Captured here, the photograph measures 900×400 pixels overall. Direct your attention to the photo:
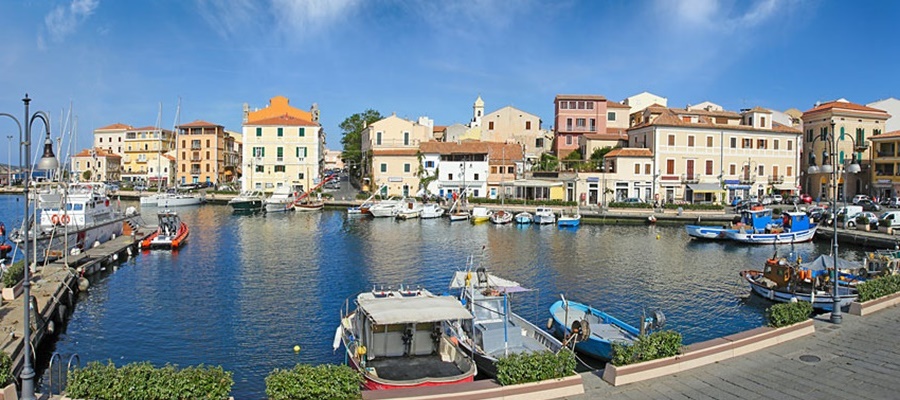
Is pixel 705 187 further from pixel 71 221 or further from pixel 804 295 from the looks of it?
pixel 71 221

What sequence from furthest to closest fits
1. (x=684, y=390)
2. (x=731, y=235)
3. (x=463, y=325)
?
(x=731, y=235)
(x=463, y=325)
(x=684, y=390)

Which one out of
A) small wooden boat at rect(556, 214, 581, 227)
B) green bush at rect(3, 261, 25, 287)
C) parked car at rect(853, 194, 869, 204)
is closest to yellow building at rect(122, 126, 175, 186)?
small wooden boat at rect(556, 214, 581, 227)

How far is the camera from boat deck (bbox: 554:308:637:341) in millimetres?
19375

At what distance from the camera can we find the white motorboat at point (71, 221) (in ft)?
112

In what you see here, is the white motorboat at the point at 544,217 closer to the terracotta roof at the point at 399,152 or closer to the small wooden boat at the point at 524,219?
the small wooden boat at the point at 524,219

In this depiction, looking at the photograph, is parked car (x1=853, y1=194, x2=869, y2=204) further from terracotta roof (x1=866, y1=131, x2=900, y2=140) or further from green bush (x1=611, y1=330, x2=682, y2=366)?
green bush (x1=611, y1=330, x2=682, y2=366)

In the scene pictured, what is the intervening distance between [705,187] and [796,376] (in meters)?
62.9

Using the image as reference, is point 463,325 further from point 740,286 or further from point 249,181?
point 249,181

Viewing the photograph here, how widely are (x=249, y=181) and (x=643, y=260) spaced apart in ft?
200

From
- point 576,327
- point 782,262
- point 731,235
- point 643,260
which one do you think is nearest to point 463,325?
point 576,327

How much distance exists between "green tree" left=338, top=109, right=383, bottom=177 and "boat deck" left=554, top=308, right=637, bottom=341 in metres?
79.4

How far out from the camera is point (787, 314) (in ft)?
49.7

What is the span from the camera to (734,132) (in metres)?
73.0

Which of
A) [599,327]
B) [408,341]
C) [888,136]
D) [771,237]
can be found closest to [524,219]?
[771,237]
